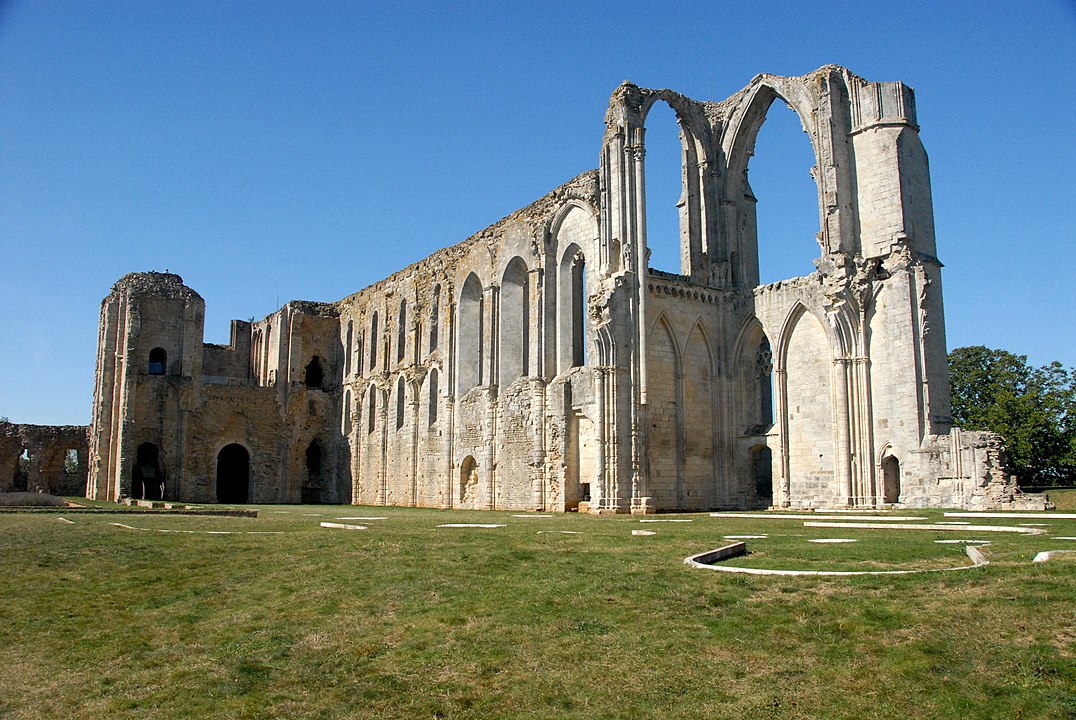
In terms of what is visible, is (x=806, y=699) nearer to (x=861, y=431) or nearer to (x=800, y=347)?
(x=861, y=431)

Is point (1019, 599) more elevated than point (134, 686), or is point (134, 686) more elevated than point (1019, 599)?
point (1019, 599)

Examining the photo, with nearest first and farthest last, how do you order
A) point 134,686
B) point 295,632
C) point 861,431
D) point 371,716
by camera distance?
point 371,716, point 134,686, point 295,632, point 861,431

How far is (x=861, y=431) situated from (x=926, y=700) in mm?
19707

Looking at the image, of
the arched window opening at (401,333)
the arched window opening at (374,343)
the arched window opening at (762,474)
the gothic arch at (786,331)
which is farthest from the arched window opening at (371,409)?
the gothic arch at (786,331)

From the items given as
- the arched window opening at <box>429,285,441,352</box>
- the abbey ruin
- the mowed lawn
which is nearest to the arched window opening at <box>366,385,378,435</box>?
the abbey ruin

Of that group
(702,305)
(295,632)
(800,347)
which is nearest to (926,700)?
(295,632)

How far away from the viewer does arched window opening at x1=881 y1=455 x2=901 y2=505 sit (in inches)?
923

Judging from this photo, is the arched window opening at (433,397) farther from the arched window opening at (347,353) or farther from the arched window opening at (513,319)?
the arched window opening at (347,353)

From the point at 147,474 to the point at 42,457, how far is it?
765 cm

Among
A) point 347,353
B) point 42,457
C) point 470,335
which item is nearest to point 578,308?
point 470,335

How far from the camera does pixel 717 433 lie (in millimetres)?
27891

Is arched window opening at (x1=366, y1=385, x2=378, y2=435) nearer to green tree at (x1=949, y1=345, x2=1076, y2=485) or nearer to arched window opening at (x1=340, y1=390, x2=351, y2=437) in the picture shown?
arched window opening at (x1=340, y1=390, x2=351, y2=437)

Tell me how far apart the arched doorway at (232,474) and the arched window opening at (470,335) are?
1483cm

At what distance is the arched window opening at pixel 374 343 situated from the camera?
4100 centimetres
